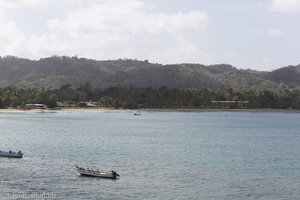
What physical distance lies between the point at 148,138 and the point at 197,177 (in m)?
76.9

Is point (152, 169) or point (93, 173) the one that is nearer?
point (93, 173)

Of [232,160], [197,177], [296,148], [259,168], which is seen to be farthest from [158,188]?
[296,148]

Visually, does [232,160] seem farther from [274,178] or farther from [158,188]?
[158,188]

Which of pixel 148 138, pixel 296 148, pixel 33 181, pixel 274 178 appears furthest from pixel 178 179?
pixel 148 138

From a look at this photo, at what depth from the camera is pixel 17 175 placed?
7938 centimetres

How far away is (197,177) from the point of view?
8144 cm

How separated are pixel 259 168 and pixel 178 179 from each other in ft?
71.9

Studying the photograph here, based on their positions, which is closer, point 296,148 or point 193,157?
point 193,157

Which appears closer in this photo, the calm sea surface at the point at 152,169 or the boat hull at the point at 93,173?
the calm sea surface at the point at 152,169

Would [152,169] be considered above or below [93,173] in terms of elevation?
below

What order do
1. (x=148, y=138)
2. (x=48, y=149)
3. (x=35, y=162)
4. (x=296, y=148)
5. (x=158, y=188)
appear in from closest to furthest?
1. (x=158, y=188)
2. (x=35, y=162)
3. (x=48, y=149)
4. (x=296, y=148)
5. (x=148, y=138)

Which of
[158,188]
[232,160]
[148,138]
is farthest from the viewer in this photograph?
[148,138]

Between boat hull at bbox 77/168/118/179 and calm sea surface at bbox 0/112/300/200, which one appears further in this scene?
boat hull at bbox 77/168/118/179

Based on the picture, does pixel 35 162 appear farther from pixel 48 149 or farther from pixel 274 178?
pixel 274 178
